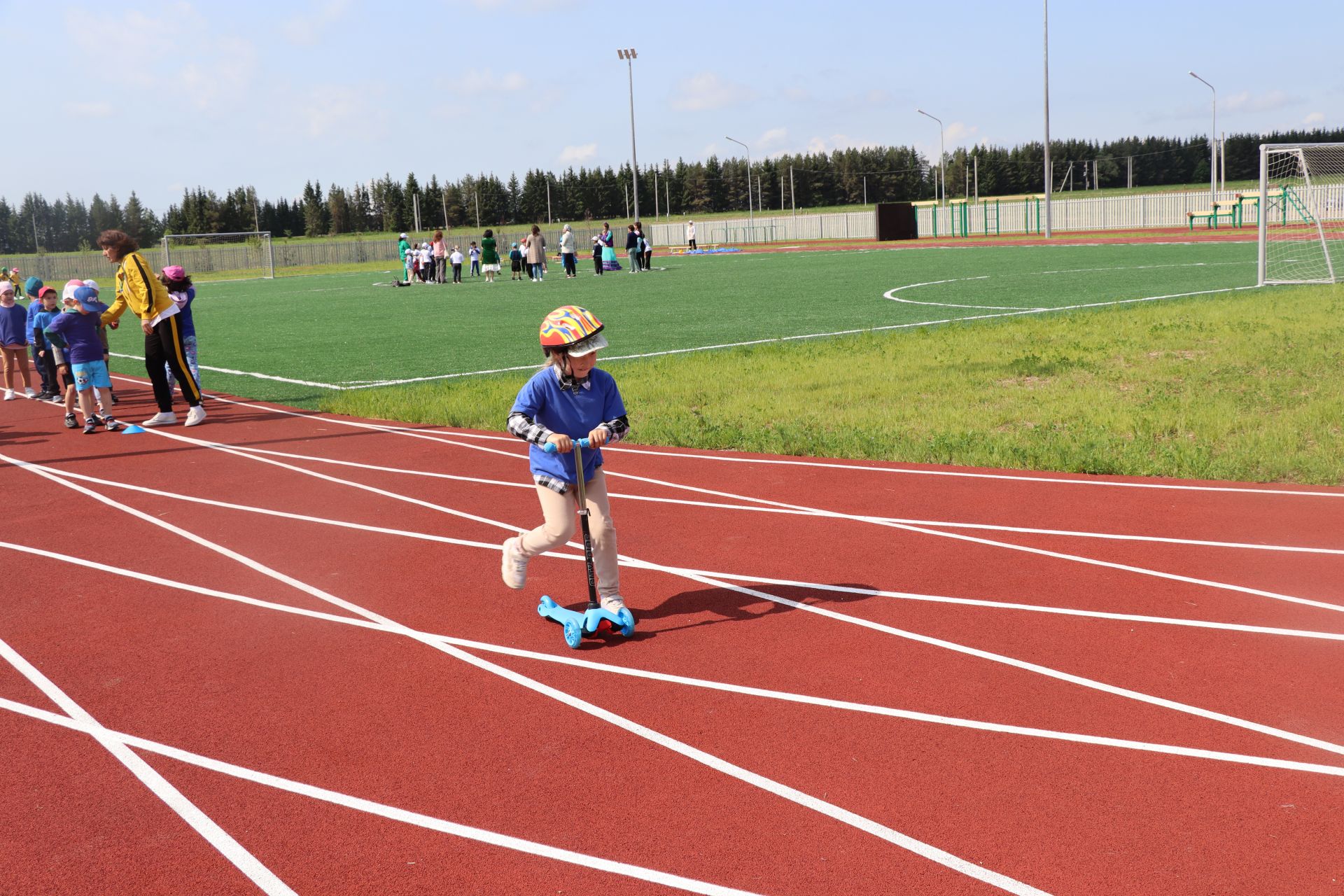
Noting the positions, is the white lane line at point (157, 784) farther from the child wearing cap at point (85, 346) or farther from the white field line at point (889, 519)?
the child wearing cap at point (85, 346)

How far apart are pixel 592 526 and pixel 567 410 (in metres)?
0.60

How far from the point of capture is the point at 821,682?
526 cm

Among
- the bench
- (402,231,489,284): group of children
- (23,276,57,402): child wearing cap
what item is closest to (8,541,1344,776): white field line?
(23,276,57,402): child wearing cap

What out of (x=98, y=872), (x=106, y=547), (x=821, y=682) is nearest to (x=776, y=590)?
(x=821, y=682)

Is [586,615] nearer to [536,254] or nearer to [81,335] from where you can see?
[81,335]

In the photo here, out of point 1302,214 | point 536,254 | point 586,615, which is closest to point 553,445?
point 586,615

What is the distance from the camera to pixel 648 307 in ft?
85.8

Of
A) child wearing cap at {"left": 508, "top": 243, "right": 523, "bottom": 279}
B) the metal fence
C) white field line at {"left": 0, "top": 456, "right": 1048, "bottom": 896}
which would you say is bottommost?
white field line at {"left": 0, "top": 456, "right": 1048, "bottom": 896}

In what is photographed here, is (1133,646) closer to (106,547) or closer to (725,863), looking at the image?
(725,863)

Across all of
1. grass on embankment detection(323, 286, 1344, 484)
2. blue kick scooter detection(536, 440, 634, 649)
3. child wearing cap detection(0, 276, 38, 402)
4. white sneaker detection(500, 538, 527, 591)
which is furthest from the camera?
child wearing cap detection(0, 276, 38, 402)

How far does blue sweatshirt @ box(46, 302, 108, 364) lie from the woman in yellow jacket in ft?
0.53

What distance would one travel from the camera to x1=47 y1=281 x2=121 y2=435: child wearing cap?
12.2 m

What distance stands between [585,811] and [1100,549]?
420 cm

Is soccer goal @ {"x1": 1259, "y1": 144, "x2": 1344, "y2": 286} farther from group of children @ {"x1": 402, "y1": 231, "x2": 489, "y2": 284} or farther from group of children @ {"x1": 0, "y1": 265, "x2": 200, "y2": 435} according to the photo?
group of children @ {"x1": 402, "y1": 231, "x2": 489, "y2": 284}
